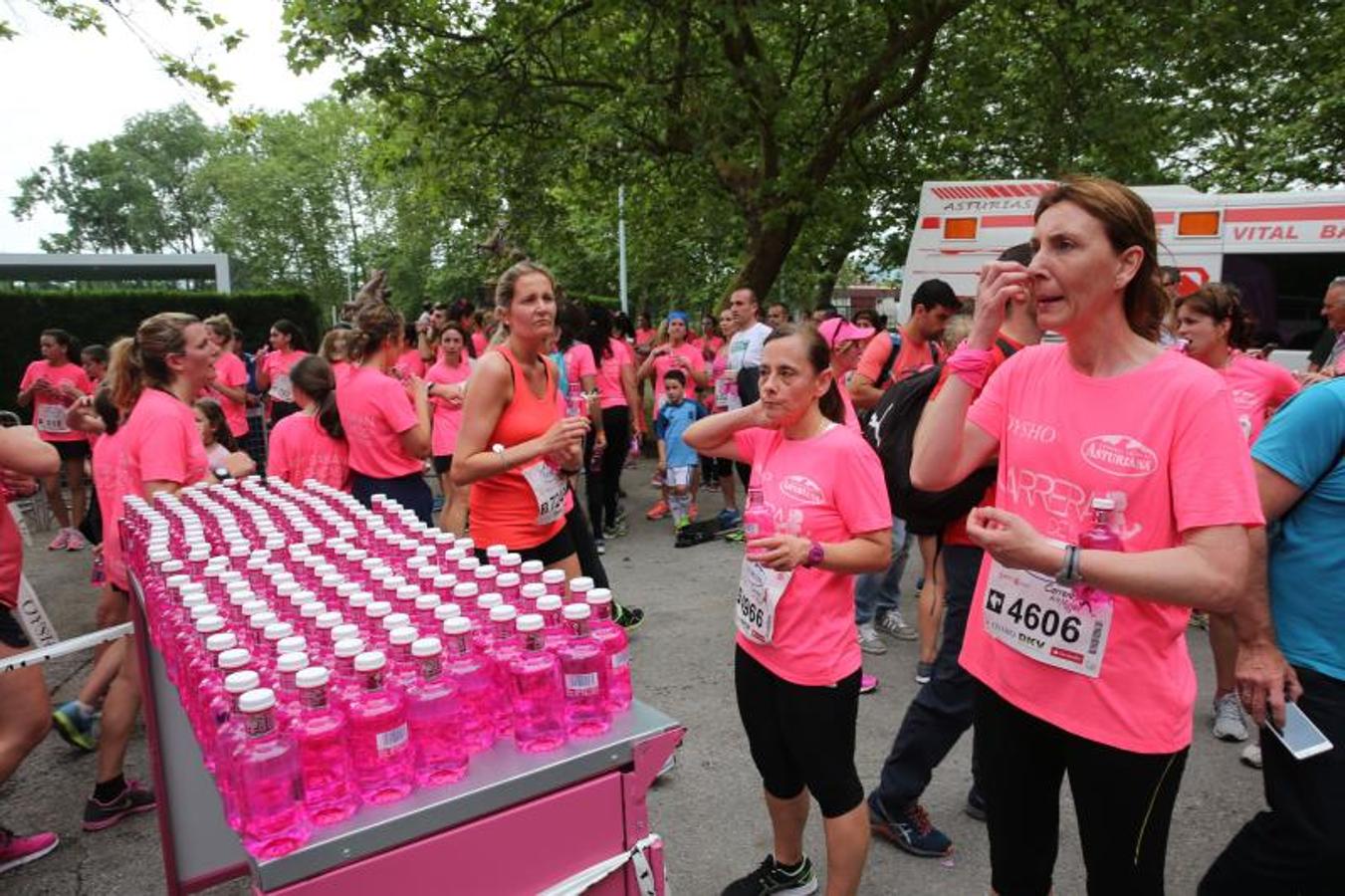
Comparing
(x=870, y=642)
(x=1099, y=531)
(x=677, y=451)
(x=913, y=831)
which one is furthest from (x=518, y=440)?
(x=677, y=451)

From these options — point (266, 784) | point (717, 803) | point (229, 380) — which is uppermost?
point (229, 380)

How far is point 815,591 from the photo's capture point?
8.18 feet

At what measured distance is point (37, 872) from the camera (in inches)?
133

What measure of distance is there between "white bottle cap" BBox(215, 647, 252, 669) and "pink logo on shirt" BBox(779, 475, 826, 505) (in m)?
1.50

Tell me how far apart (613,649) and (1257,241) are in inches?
388

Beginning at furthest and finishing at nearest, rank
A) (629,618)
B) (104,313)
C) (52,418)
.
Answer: (104,313)
(52,418)
(629,618)

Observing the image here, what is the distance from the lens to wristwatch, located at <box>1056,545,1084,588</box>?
66.8 inches

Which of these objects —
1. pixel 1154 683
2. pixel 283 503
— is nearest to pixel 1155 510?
pixel 1154 683

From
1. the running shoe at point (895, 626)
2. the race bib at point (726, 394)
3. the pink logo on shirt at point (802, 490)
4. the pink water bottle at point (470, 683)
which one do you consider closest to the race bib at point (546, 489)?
the pink logo on shirt at point (802, 490)

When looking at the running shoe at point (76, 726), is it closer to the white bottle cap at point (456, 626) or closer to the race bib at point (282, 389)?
the white bottle cap at point (456, 626)

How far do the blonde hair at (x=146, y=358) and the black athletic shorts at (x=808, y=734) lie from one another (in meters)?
2.96

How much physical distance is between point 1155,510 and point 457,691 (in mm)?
1517

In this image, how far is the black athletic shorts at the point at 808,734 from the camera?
96.7 inches

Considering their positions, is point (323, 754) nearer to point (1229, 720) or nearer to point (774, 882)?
point (774, 882)
